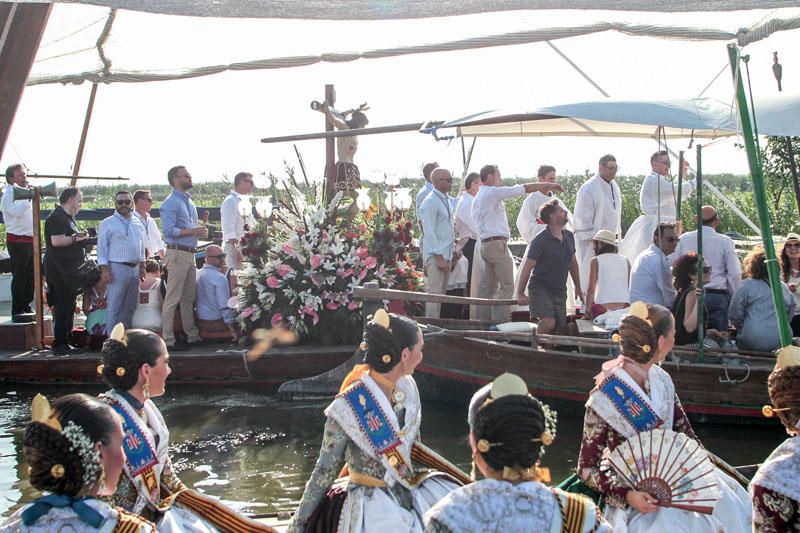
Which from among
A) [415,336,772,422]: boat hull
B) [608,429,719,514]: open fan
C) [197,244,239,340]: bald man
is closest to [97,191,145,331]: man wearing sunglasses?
[197,244,239,340]: bald man

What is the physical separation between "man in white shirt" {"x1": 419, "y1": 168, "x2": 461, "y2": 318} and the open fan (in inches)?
282

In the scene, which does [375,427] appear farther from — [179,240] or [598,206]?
[598,206]

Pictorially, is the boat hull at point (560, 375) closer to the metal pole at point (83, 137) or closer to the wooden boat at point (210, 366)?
the wooden boat at point (210, 366)

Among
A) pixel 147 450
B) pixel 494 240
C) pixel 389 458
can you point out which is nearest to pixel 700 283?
pixel 494 240

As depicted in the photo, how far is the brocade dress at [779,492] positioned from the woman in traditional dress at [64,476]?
1.88m

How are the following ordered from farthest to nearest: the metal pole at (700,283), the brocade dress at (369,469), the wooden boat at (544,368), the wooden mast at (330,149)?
the wooden mast at (330,149) < the wooden boat at (544,368) < the metal pole at (700,283) < the brocade dress at (369,469)

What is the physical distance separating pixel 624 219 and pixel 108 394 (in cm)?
1952

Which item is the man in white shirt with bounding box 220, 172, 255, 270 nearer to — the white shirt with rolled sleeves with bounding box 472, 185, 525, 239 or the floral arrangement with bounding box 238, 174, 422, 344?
the floral arrangement with bounding box 238, 174, 422, 344

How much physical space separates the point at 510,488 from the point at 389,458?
5.12ft

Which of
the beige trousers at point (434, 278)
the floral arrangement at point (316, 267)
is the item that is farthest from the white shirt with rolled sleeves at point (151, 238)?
the beige trousers at point (434, 278)

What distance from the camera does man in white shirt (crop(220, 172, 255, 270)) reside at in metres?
12.0

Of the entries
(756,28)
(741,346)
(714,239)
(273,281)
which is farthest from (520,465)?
(273,281)

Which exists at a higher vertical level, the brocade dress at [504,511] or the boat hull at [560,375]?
the brocade dress at [504,511]

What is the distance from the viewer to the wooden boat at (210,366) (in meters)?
11.0
